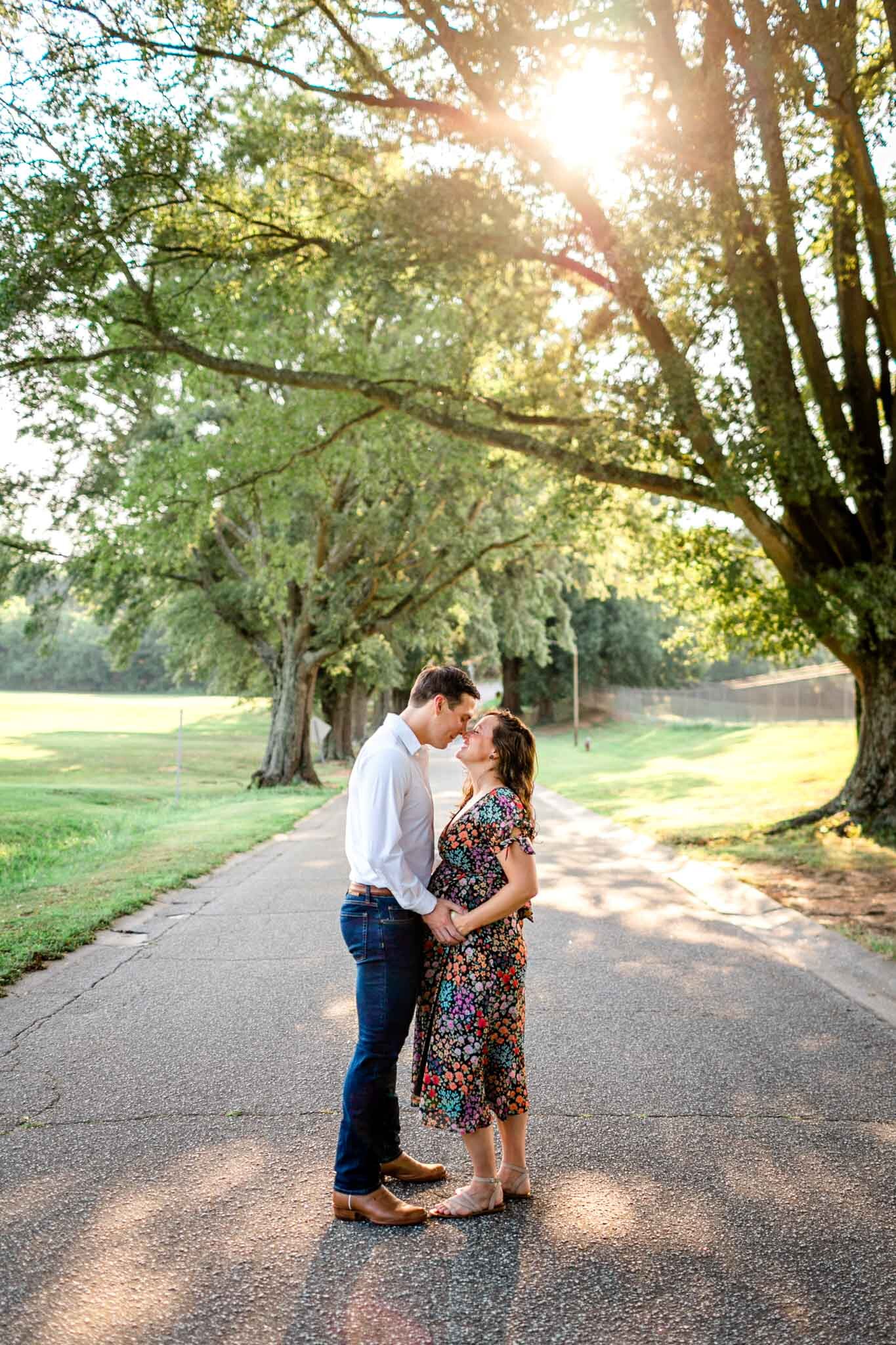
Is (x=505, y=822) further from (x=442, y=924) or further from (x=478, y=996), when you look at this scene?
(x=478, y=996)

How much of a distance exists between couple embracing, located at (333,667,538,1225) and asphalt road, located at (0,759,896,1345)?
0.21m

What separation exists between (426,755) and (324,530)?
23.4m

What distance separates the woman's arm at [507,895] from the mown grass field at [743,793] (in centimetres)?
510

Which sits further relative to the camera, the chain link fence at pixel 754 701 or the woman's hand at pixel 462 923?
the chain link fence at pixel 754 701

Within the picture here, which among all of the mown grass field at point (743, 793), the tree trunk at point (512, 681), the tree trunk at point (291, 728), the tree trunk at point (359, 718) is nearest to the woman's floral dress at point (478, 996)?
the mown grass field at point (743, 793)

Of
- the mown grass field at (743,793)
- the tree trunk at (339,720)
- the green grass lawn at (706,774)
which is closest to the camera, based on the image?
A: the mown grass field at (743,793)

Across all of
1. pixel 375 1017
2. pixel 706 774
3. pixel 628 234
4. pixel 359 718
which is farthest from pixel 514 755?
pixel 359 718

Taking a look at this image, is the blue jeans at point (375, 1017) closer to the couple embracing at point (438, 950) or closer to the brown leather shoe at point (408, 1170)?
the couple embracing at point (438, 950)

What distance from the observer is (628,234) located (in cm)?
1274

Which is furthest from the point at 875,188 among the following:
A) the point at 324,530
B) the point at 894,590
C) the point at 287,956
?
the point at 324,530

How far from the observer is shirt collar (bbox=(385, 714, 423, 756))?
396 centimetres

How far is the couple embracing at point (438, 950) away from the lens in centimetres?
384

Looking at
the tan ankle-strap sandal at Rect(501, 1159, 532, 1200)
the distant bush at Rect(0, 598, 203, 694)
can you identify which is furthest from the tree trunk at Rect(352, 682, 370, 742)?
the distant bush at Rect(0, 598, 203, 694)

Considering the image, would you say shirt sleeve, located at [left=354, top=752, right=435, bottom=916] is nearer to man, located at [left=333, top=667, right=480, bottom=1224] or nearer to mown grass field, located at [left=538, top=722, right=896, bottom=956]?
man, located at [left=333, top=667, right=480, bottom=1224]
